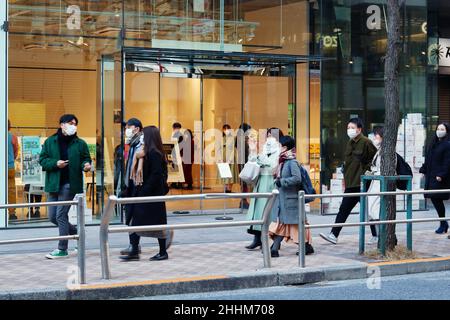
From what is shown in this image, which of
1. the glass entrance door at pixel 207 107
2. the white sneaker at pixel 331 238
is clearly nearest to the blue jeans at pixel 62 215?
the white sneaker at pixel 331 238

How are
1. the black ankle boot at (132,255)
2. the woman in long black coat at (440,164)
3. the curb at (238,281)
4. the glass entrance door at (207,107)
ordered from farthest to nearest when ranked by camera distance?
1. the glass entrance door at (207,107)
2. the woman in long black coat at (440,164)
3. the black ankle boot at (132,255)
4. the curb at (238,281)

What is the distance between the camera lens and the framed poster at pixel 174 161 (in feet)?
55.5

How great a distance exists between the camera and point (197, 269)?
395 inches

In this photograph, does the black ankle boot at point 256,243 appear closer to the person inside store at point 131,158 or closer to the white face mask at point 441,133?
the person inside store at point 131,158

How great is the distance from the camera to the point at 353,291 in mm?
9195

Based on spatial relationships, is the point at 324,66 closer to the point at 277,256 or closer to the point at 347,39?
the point at 347,39

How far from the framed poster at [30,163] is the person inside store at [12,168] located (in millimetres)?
206

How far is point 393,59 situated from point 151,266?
4254 millimetres

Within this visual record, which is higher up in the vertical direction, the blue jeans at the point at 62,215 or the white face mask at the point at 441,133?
the white face mask at the point at 441,133

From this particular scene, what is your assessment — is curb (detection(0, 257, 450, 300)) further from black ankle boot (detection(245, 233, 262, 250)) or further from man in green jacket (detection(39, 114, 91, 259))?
man in green jacket (detection(39, 114, 91, 259))

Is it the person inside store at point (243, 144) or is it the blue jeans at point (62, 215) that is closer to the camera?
the blue jeans at point (62, 215)

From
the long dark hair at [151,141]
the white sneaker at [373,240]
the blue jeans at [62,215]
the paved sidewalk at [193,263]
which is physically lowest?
the paved sidewalk at [193,263]

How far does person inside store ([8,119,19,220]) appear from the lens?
14242 millimetres

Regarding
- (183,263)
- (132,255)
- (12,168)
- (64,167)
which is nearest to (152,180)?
(132,255)
